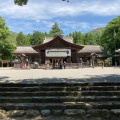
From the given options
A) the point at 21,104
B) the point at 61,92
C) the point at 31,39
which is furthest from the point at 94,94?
the point at 31,39

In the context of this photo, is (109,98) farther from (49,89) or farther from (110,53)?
(110,53)

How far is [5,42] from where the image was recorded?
4681 cm

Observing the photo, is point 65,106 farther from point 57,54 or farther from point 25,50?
point 25,50

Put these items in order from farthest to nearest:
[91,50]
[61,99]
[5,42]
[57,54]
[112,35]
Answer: [112,35] → [91,50] → [5,42] → [57,54] → [61,99]

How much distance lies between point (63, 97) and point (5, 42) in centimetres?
4036

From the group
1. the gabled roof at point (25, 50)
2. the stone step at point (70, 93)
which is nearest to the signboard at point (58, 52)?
the gabled roof at point (25, 50)

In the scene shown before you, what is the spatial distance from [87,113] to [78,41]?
8488cm

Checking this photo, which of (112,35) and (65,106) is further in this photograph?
(112,35)

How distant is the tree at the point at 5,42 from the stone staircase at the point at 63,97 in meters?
37.3

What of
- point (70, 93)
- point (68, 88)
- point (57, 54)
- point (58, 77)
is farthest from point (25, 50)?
point (70, 93)

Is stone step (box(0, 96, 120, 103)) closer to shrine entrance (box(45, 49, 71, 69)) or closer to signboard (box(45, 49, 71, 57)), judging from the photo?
shrine entrance (box(45, 49, 71, 69))

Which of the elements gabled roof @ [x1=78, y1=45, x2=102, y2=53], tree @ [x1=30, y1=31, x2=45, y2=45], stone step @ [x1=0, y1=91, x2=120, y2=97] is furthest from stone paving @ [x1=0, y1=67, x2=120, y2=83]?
tree @ [x1=30, y1=31, x2=45, y2=45]

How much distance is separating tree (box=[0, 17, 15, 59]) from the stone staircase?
1468 inches

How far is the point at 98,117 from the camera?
6961mm
